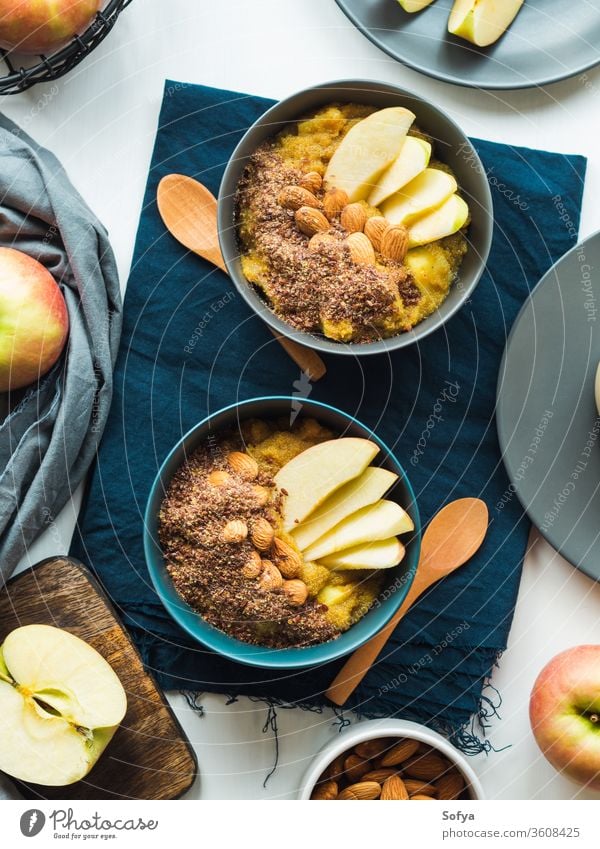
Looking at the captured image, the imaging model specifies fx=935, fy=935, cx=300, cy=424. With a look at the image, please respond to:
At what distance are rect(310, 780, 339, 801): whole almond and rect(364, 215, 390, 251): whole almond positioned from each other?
0.58m

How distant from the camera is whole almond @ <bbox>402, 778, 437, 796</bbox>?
1021 mm

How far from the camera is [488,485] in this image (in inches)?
42.6

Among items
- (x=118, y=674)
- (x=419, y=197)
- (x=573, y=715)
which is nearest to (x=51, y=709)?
(x=118, y=674)

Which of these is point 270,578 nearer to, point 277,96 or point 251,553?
point 251,553

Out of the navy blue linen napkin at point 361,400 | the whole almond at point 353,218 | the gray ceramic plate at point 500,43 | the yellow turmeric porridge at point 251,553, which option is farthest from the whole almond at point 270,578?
the gray ceramic plate at point 500,43

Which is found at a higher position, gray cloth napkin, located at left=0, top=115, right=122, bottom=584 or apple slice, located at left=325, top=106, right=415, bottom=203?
apple slice, located at left=325, top=106, right=415, bottom=203

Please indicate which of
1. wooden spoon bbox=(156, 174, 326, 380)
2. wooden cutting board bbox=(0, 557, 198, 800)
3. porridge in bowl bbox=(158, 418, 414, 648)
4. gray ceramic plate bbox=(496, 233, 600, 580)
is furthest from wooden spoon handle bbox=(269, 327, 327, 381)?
wooden cutting board bbox=(0, 557, 198, 800)

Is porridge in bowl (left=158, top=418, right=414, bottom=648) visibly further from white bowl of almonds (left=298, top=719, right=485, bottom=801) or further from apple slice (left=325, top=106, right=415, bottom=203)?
apple slice (left=325, top=106, right=415, bottom=203)

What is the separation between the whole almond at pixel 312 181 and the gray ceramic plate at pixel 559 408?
271 mm

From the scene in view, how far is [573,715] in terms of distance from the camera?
1.02m
